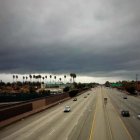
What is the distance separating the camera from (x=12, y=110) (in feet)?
150

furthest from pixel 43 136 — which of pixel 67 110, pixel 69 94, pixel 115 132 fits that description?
pixel 69 94

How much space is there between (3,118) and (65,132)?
12.4 meters

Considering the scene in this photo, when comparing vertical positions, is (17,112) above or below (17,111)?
below

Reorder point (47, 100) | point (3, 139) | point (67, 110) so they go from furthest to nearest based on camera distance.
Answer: point (47, 100) < point (67, 110) < point (3, 139)

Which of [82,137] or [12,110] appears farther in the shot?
[12,110]

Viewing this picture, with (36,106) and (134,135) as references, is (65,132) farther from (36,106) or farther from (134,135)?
(36,106)

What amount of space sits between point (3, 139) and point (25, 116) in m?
19.9

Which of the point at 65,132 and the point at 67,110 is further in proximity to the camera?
the point at 67,110

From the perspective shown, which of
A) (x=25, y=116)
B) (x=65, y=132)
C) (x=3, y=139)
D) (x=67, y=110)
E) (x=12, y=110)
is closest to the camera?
(x=3, y=139)

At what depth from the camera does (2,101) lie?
272ft

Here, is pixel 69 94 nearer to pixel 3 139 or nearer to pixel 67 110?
pixel 67 110

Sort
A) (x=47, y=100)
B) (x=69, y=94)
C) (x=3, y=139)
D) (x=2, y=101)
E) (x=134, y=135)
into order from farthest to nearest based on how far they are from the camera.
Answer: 1. (x=69, y=94)
2. (x=2, y=101)
3. (x=47, y=100)
4. (x=134, y=135)
5. (x=3, y=139)

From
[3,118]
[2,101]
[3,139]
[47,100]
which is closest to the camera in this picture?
[3,139]

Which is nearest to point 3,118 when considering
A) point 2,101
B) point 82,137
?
point 82,137
